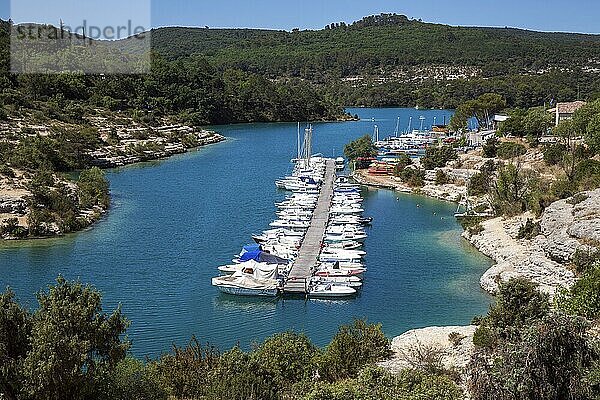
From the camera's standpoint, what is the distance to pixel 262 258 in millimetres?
25938

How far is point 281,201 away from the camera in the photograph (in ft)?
133

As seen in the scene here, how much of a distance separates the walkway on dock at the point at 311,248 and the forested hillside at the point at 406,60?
66.4m

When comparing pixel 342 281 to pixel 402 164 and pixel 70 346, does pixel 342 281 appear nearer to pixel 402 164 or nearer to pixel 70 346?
pixel 70 346

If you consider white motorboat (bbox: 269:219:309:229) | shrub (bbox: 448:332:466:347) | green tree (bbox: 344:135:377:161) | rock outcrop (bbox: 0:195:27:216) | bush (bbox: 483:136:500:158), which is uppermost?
bush (bbox: 483:136:500:158)

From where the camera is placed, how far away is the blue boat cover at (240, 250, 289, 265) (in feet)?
84.6

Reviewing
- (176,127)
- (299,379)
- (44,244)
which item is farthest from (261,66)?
(299,379)

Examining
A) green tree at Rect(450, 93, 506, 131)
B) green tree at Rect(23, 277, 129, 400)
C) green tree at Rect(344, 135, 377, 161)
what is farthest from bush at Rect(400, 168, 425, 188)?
green tree at Rect(23, 277, 129, 400)

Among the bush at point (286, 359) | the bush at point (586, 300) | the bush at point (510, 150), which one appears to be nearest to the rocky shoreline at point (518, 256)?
the bush at point (286, 359)

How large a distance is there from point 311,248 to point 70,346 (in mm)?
18256

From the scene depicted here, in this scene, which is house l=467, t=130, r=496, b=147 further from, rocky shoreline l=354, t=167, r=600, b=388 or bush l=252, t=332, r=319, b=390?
bush l=252, t=332, r=319, b=390

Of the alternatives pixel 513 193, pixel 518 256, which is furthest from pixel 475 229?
pixel 518 256

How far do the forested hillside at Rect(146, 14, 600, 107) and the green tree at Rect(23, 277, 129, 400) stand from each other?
3624 inches

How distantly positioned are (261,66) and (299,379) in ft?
412

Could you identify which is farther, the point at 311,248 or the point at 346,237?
the point at 346,237
